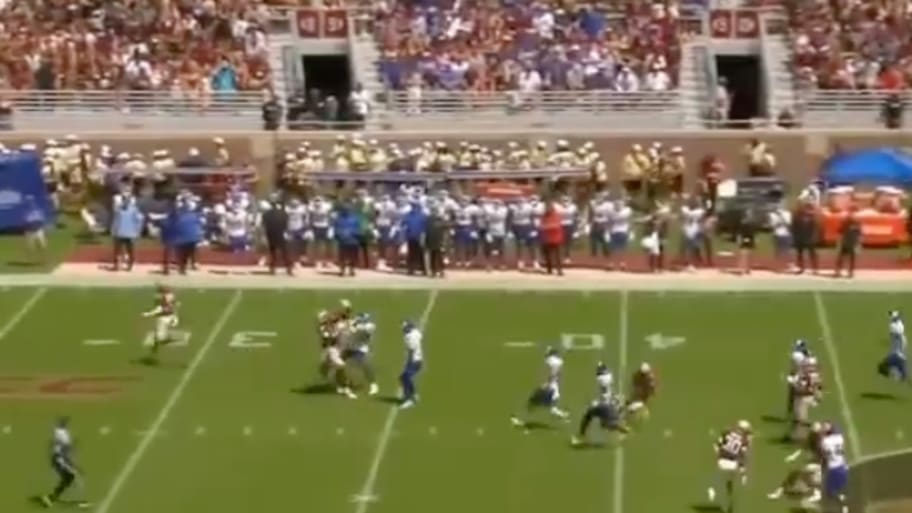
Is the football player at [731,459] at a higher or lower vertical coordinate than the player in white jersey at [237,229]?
lower

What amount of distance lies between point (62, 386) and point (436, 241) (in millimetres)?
6547

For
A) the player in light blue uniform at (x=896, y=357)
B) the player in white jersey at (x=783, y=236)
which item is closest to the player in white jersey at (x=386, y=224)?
the player in white jersey at (x=783, y=236)

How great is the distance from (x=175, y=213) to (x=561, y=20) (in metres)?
9.51

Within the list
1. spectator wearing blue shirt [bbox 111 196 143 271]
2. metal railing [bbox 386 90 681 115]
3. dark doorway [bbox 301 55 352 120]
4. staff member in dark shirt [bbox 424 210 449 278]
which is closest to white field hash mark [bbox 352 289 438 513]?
→ staff member in dark shirt [bbox 424 210 449 278]

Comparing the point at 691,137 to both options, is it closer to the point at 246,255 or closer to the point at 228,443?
the point at 246,255

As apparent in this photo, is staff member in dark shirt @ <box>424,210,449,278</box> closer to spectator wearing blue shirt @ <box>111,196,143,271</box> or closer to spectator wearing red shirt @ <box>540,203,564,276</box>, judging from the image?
spectator wearing red shirt @ <box>540,203,564,276</box>

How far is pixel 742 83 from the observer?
141 ft

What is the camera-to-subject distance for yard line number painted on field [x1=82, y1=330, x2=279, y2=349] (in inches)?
1240

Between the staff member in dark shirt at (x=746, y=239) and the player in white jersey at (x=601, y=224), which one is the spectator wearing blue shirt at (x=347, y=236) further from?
the staff member in dark shirt at (x=746, y=239)

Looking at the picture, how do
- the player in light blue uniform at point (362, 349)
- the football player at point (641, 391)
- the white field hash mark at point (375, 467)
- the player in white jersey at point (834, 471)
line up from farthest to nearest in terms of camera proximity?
the player in light blue uniform at point (362, 349) → the football player at point (641, 391) → the white field hash mark at point (375, 467) → the player in white jersey at point (834, 471)

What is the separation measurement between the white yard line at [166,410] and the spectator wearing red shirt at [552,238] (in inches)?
153

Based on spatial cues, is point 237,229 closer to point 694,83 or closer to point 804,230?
point 804,230

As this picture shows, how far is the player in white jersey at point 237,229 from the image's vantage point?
36.0 m

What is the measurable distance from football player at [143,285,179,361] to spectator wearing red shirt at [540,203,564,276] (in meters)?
5.71
